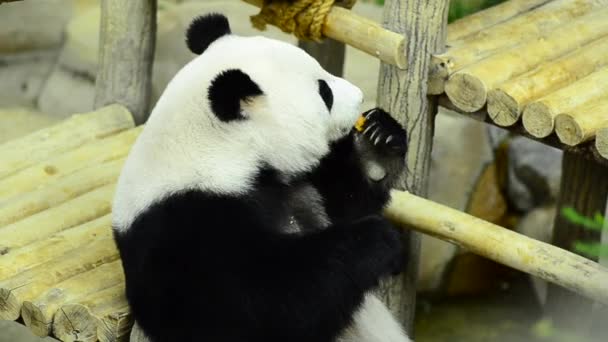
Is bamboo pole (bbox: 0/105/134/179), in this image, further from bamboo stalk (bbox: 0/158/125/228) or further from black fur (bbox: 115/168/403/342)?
black fur (bbox: 115/168/403/342)

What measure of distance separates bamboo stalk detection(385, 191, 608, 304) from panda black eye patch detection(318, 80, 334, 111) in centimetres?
65

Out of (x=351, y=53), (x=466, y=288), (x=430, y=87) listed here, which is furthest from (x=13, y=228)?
(x=351, y=53)

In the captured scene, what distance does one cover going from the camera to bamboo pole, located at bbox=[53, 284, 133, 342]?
3.07 metres

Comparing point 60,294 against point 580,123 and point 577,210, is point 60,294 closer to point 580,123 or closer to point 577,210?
point 580,123

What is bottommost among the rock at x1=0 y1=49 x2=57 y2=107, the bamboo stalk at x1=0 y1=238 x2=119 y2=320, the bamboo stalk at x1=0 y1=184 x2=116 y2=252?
the rock at x1=0 y1=49 x2=57 y2=107

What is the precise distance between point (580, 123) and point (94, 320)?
1.47m

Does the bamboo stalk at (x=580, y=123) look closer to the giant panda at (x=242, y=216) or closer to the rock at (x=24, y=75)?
the giant panda at (x=242, y=216)

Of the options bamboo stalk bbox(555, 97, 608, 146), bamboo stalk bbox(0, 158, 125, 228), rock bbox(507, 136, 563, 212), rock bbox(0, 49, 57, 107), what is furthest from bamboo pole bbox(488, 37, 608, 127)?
rock bbox(0, 49, 57, 107)

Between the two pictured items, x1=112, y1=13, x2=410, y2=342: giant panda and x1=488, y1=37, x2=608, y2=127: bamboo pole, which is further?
x1=488, y1=37, x2=608, y2=127: bamboo pole

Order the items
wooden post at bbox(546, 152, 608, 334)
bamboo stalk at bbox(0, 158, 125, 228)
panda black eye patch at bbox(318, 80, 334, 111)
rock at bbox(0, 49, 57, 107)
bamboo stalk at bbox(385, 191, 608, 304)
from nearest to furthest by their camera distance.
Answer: panda black eye patch at bbox(318, 80, 334, 111), bamboo stalk at bbox(385, 191, 608, 304), bamboo stalk at bbox(0, 158, 125, 228), wooden post at bbox(546, 152, 608, 334), rock at bbox(0, 49, 57, 107)

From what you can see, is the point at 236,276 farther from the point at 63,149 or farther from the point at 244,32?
the point at 244,32

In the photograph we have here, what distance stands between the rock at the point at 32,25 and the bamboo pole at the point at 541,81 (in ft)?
13.8

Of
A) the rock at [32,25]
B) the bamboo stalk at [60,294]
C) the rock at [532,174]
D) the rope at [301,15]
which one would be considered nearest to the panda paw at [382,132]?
the rope at [301,15]

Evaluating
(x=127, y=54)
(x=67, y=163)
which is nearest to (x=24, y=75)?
(x=127, y=54)
